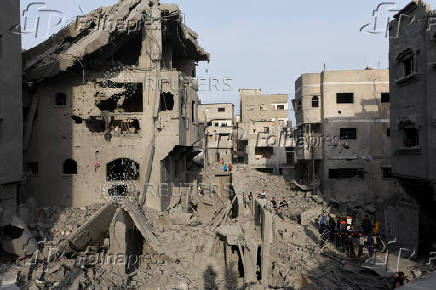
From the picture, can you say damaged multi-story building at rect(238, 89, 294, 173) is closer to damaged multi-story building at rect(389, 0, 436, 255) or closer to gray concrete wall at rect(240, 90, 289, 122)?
gray concrete wall at rect(240, 90, 289, 122)

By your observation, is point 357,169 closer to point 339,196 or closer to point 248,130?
point 339,196

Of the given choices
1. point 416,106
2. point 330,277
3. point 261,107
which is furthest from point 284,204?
point 261,107

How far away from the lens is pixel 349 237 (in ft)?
54.3

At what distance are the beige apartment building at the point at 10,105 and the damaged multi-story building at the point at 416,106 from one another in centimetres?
1941

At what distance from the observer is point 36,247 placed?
48.3 feet

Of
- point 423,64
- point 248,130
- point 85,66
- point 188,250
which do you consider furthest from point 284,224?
point 248,130

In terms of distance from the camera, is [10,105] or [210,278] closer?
[210,278]

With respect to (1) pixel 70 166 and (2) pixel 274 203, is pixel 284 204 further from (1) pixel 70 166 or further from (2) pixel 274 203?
(1) pixel 70 166

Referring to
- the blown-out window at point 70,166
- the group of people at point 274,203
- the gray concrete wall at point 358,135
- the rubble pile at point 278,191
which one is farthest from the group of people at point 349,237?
the blown-out window at point 70,166

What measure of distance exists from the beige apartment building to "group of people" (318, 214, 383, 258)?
15.6 metres

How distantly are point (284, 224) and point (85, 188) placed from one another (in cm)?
1219

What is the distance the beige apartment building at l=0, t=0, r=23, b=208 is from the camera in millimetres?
16172

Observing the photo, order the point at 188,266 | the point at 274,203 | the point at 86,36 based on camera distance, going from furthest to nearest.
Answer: the point at 274,203, the point at 86,36, the point at 188,266

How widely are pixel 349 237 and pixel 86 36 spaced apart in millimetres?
18579
